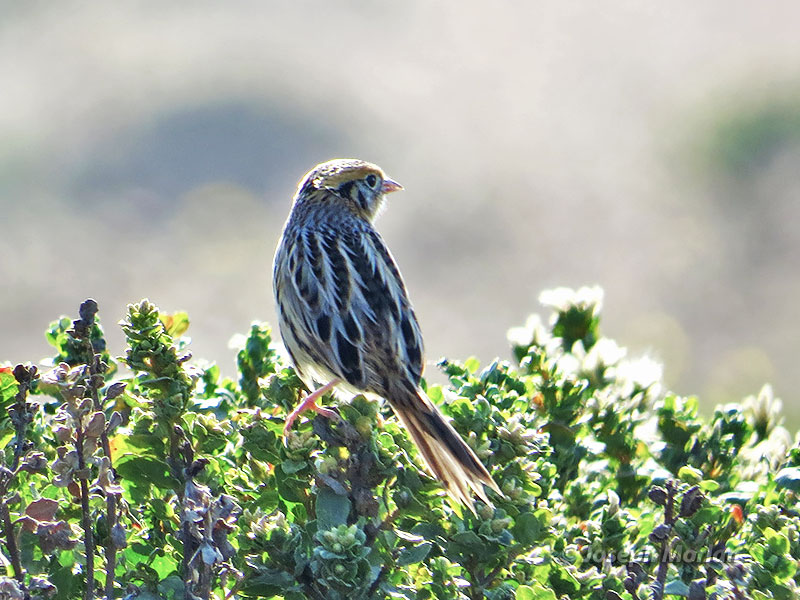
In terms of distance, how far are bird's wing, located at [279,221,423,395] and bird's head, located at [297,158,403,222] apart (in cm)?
69

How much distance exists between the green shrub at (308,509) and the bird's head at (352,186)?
193 centimetres

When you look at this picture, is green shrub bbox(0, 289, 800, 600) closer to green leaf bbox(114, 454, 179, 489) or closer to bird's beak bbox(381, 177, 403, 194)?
green leaf bbox(114, 454, 179, 489)

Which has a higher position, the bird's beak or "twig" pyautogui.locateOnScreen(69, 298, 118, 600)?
the bird's beak

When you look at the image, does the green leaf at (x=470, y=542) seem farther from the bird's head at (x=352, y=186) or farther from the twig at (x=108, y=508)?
the bird's head at (x=352, y=186)

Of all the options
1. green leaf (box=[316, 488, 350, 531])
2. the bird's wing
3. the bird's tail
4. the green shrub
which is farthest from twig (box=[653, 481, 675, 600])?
the bird's wing

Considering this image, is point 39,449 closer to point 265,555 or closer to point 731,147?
point 265,555

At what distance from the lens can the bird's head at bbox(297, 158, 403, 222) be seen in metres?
5.52

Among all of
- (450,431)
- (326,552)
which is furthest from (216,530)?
(450,431)

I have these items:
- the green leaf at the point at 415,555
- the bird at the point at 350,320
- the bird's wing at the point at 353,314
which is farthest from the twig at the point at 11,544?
the bird's wing at the point at 353,314

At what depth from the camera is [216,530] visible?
2271 mm

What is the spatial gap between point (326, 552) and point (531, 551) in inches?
24.4

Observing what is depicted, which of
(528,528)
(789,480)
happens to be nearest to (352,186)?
(789,480)

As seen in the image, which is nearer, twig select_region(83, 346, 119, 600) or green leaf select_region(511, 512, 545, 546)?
twig select_region(83, 346, 119, 600)

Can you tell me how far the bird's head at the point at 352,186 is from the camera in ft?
18.1
